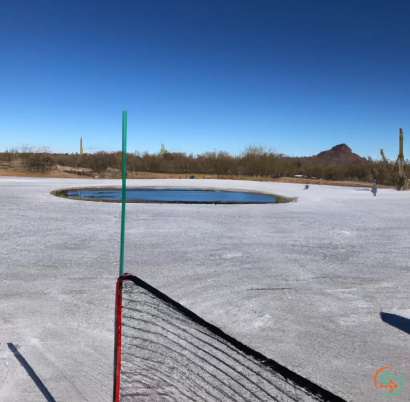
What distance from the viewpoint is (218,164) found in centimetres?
3522

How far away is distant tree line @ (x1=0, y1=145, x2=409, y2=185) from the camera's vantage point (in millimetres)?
31516

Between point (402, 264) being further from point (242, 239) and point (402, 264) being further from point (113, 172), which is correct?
point (113, 172)

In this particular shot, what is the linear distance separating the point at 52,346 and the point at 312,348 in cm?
197

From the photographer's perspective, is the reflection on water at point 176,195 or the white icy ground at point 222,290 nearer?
the white icy ground at point 222,290

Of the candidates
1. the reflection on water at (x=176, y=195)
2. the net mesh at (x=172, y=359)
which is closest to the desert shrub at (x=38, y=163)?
the reflection on water at (x=176, y=195)

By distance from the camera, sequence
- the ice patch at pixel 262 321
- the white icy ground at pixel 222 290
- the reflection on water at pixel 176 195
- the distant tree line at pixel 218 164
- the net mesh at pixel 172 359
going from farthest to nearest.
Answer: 1. the distant tree line at pixel 218 164
2. the reflection on water at pixel 176 195
3. the ice patch at pixel 262 321
4. the white icy ground at pixel 222 290
5. the net mesh at pixel 172 359

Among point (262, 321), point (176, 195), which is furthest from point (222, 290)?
point (176, 195)

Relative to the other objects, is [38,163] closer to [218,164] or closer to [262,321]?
[218,164]

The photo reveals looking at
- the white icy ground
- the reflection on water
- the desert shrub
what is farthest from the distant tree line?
the white icy ground

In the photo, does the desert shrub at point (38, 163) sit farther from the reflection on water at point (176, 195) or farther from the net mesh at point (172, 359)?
the net mesh at point (172, 359)

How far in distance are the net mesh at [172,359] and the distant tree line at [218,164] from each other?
91.5 ft

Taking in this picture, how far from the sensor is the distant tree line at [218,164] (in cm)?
3152

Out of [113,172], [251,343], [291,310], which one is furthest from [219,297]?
[113,172]

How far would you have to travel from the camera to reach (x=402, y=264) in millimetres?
5766
